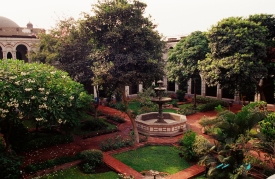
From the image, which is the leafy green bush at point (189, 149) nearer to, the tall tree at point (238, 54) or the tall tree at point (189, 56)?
the tall tree at point (238, 54)

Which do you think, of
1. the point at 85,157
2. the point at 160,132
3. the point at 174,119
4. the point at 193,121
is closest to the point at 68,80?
the point at 85,157

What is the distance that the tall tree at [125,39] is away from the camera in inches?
493

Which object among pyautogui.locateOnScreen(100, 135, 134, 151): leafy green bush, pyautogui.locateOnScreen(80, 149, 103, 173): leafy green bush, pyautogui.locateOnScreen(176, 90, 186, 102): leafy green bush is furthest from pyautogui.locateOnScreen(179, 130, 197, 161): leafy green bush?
pyautogui.locateOnScreen(176, 90, 186, 102): leafy green bush

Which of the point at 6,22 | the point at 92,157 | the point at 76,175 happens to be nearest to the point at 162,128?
the point at 92,157

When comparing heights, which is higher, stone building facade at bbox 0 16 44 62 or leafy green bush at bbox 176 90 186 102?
stone building facade at bbox 0 16 44 62

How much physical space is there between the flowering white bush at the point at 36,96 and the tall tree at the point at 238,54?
12486mm

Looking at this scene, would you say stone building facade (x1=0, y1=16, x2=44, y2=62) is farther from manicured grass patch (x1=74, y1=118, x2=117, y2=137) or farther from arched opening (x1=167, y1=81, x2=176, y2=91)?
arched opening (x1=167, y1=81, x2=176, y2=91)

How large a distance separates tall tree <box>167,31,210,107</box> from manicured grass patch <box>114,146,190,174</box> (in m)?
11.0

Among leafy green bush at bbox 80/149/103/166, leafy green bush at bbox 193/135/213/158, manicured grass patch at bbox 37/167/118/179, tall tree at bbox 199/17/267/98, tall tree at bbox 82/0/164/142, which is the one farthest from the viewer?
tall tree at bbox 199/17/267/98

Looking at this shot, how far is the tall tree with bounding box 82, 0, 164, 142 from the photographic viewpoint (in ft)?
41.1

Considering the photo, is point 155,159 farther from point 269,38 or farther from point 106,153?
point 269,38

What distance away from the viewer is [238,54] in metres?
18.1

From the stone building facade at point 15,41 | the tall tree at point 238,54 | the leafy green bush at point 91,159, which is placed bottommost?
the leafy green bush at point 91,159

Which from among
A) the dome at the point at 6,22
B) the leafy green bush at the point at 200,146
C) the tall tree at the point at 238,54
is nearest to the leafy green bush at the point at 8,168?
the leafy green bush at the point at 200,146
